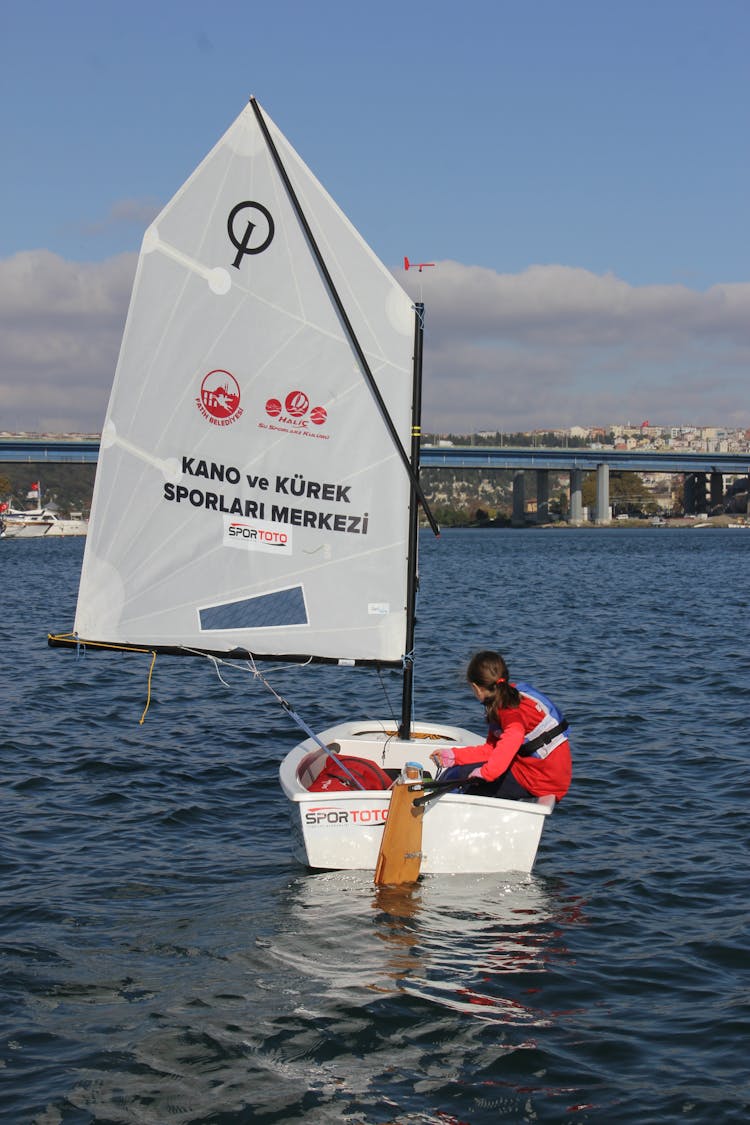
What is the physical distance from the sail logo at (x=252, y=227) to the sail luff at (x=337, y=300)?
13.1 inches

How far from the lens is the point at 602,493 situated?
166125 millimetres

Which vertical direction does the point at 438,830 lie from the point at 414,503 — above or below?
below

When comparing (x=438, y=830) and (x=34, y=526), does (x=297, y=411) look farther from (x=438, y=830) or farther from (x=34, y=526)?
(x=34, y=526)

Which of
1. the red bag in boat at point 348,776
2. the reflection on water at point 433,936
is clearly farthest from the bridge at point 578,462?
the reflection on water at point 433,936

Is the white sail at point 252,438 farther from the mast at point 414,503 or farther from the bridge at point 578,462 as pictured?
the bridge at point 578,462

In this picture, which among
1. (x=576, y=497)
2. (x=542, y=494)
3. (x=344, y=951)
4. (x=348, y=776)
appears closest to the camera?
(x=344, y=951)

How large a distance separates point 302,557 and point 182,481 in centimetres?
151

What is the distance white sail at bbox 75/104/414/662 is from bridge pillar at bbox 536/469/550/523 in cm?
15873

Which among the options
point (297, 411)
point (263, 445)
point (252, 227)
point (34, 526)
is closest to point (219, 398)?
point (263, 445)

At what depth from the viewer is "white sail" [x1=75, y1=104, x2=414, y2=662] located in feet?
37.0

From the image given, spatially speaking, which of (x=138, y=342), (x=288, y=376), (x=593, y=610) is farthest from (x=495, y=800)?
(x=593, y=610)

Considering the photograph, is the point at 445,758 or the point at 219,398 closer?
the point at 445,758

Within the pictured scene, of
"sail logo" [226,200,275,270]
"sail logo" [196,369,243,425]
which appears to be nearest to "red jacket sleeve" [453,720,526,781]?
"sail logo" [196,369,243,425]

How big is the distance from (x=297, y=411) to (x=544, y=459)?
151105 mm
